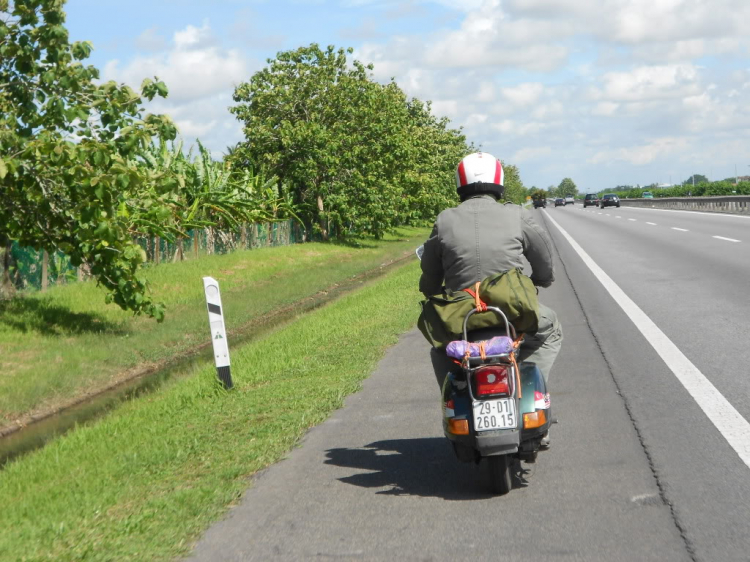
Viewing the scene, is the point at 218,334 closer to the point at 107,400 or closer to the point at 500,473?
the point at 107,400

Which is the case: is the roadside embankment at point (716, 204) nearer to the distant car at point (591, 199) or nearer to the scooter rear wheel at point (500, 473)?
Answer: the distant car at point (591, 199)

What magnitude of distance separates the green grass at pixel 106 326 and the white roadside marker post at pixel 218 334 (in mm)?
2242

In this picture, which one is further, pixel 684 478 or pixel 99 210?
pixel 99 210

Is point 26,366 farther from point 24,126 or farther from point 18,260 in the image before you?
point 18,260

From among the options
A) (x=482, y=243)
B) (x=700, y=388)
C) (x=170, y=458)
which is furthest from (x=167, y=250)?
(x=482, y=243)

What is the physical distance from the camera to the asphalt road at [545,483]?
4.40 m

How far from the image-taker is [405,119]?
41.8m

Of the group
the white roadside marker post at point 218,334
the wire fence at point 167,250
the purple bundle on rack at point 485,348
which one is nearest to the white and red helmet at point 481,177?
the purple bundle on rack at point 485,348

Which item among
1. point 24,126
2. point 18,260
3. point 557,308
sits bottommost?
point 557,308

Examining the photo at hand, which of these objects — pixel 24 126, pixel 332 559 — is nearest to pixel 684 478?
pixel 332 559

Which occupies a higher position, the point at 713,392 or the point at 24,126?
the point at 24,126

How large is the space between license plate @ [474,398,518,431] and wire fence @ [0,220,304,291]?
11.4 metres

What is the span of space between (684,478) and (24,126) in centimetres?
1063

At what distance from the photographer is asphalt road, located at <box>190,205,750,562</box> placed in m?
4.40
